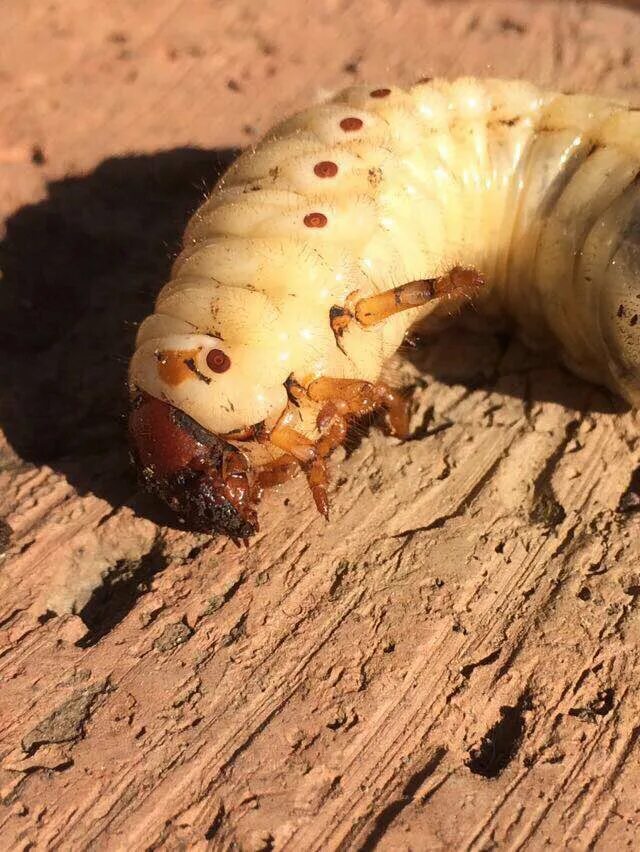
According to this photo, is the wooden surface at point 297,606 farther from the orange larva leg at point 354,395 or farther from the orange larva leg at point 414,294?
the orange larva leg at point 414,294

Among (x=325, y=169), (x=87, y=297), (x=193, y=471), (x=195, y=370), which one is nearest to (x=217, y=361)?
(x=195, y=370)

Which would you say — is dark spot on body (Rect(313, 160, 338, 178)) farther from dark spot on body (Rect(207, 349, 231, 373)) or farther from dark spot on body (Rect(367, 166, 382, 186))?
dark spot on body (Rect(207, 349, 231, 373))

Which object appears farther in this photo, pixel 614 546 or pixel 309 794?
pixel 614 546

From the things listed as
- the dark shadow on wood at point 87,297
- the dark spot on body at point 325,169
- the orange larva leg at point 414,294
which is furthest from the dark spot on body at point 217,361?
the dark spot on body at point 325,169

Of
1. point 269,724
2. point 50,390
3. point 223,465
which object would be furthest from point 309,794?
point 50,390

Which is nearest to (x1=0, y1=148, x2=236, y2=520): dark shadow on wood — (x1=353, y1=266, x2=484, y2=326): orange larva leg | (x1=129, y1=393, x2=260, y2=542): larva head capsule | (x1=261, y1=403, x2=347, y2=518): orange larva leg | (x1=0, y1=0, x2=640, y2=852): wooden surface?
(x1=0, y1=0, x2=640, y2=852): wooden surface

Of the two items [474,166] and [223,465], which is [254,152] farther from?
[223,465]
